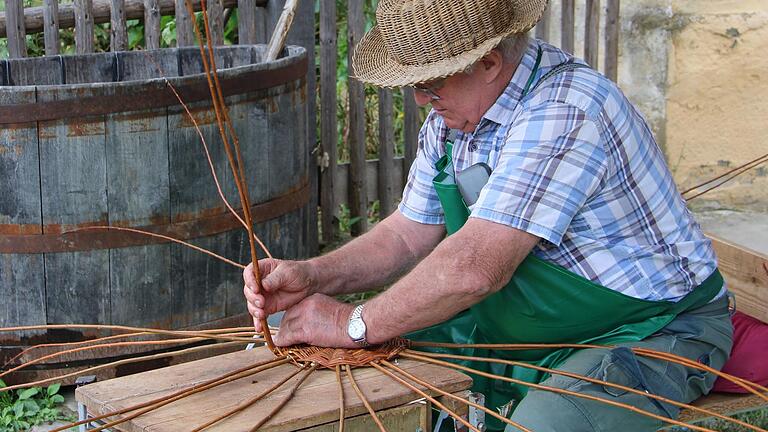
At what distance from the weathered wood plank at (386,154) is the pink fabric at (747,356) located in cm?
273

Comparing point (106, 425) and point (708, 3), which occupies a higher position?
point (708, 3)

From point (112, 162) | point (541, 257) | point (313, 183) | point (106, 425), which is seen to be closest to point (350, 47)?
point (313, 183)

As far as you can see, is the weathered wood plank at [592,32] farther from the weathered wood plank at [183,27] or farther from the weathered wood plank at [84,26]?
the weathered wood plank at [84,26]

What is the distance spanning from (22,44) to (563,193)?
2.90 m

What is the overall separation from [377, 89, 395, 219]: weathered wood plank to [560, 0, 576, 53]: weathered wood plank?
104 centimetres

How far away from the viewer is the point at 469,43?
2.54 meters

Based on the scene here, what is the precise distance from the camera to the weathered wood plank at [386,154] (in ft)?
17.7

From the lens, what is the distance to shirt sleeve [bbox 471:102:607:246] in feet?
7.83

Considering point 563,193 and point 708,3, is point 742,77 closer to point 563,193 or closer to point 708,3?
point 708,3

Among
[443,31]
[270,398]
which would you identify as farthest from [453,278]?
[443,31]

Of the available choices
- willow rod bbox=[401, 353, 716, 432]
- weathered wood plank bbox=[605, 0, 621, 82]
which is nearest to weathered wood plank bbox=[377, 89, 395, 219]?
weathered wood plank bbox=[605, 0, 621, 82]

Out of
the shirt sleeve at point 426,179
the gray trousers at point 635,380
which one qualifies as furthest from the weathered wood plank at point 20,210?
the gray trousers at point 635,380

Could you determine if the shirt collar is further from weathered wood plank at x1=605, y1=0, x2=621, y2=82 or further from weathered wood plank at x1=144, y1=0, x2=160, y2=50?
weathered wood plank at x1=605, y1=0, x2=621, y2=82

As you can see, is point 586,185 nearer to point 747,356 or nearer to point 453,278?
point 453,278
